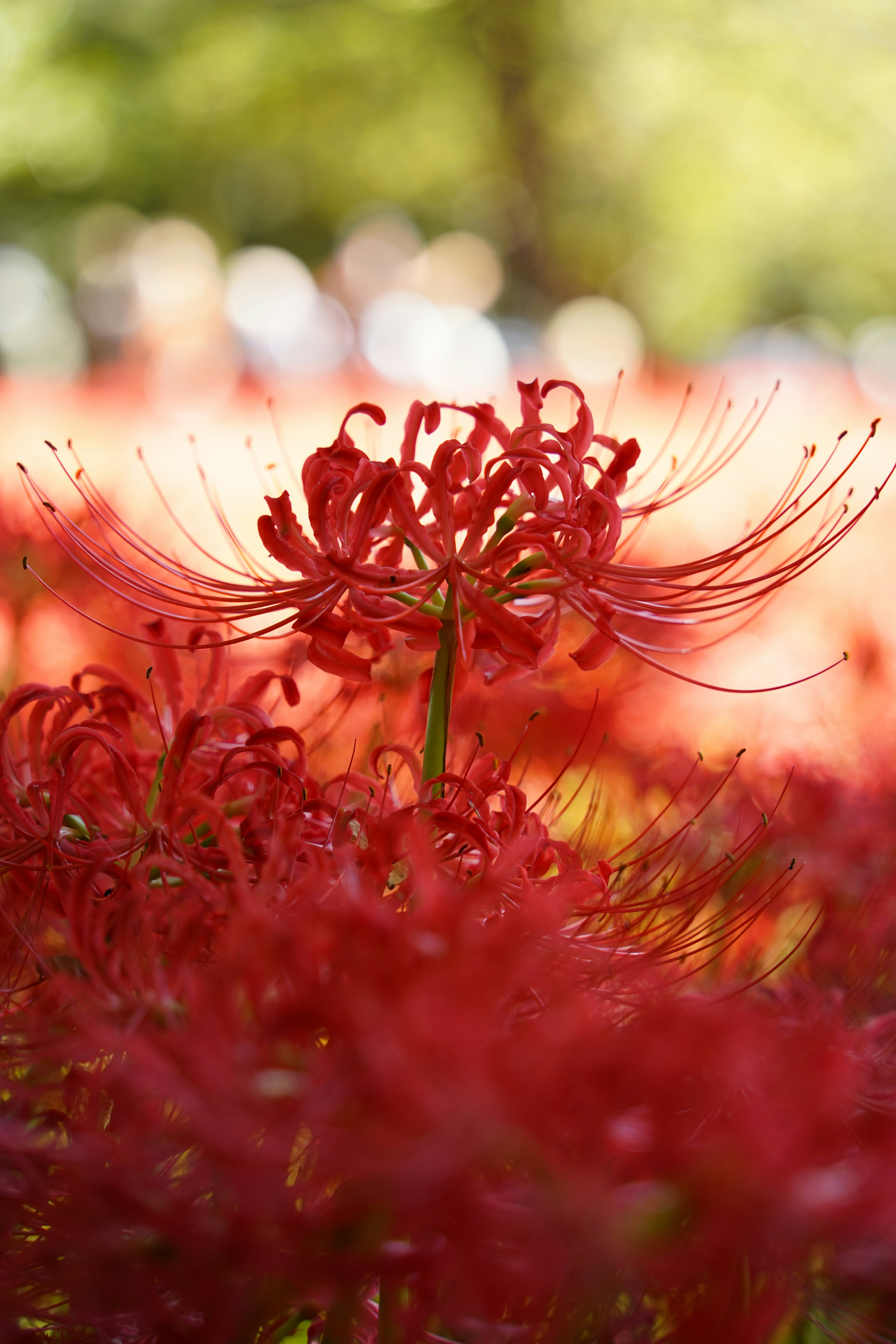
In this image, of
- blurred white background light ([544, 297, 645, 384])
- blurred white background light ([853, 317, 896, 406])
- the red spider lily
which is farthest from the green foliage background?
the red spider lily

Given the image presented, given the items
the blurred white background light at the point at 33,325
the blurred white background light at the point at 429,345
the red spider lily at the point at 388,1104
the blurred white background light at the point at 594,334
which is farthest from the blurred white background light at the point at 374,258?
the red spider lily at the point at 388,1104

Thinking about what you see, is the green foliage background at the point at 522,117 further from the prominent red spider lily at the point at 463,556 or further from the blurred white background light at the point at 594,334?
the prominent red spider lily at the point at 463,556

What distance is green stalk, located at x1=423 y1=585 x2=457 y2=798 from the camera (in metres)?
0.65

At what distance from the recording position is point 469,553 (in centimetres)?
64

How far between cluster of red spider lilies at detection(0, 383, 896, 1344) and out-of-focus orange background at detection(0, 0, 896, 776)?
4604 millimetres

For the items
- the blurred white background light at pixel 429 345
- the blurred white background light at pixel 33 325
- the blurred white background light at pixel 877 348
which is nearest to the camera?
the blurred white background light at pixel 429 345

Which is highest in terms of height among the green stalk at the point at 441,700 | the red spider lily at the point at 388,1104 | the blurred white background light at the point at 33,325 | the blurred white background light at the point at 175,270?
the blurred white background light at the point at 175,270

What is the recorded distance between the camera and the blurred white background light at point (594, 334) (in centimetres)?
953

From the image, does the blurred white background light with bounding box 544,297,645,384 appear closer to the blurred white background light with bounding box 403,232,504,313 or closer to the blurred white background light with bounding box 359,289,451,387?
the blurred white background light with bounding box 359,289,451,387

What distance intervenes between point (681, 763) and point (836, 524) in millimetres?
588

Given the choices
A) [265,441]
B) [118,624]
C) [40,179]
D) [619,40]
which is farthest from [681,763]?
[40,179]

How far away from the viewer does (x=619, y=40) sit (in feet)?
28.3

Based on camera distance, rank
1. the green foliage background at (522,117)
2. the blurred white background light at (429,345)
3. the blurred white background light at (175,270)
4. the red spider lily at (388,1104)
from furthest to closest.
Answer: the blurred white background light at (175,270), the green foliage background at (522,117), the blurred white background light at (429,345), the red spider lily at (388,1104)

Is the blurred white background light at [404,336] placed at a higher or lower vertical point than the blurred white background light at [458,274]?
lower
